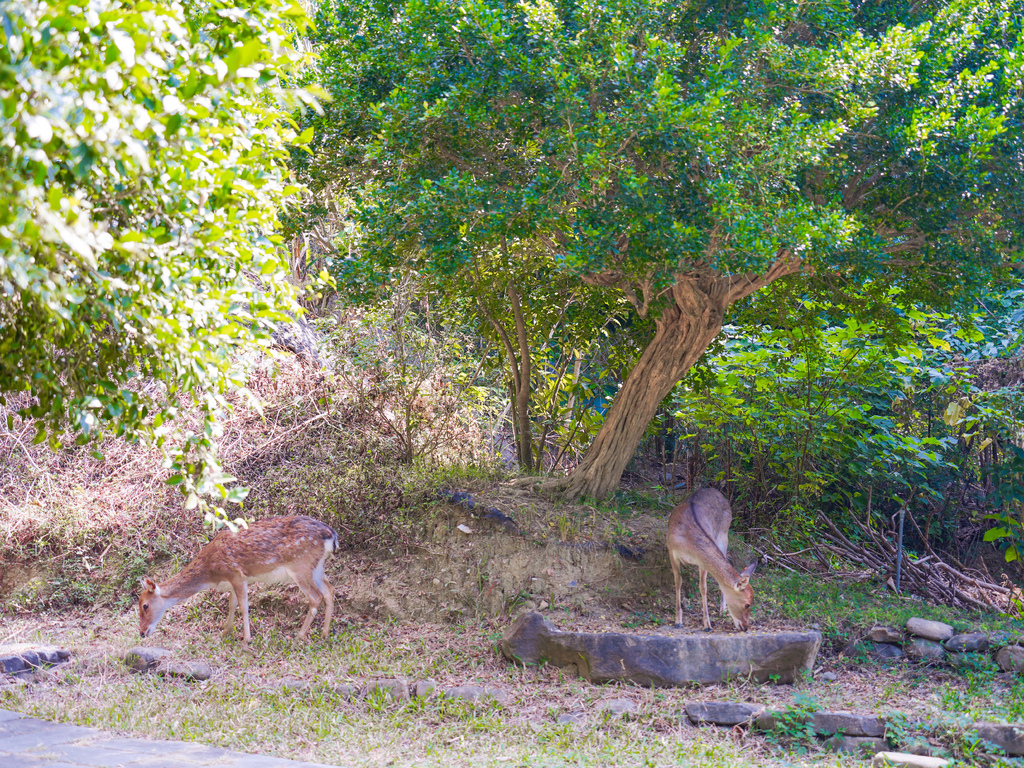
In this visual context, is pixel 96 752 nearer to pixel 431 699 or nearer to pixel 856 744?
pixel 431 699

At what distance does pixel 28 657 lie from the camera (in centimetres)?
635

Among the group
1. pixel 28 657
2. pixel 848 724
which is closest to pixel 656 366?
pixel 848 724

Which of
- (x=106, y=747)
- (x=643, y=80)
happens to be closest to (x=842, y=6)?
(x=643, y=80)

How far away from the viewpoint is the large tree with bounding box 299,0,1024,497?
6.21 meters

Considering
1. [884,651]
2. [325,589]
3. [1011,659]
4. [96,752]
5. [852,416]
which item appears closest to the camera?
[96,752]

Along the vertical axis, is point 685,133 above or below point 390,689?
above

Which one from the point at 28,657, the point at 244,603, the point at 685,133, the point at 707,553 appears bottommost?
the point at 28,657

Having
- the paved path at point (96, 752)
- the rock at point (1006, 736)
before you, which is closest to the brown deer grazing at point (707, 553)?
the rock at point (1006, 736)

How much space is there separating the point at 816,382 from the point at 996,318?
198cm

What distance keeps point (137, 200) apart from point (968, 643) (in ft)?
23.7

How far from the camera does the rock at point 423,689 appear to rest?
5.82 metres

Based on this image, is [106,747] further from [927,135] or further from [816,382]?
[816,382]

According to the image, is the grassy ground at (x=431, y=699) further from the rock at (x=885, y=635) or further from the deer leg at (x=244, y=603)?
the rock at (x=885, y=635)

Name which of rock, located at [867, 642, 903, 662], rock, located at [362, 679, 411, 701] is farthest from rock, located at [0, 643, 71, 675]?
rock, located at [867, 642, 903, 662]
